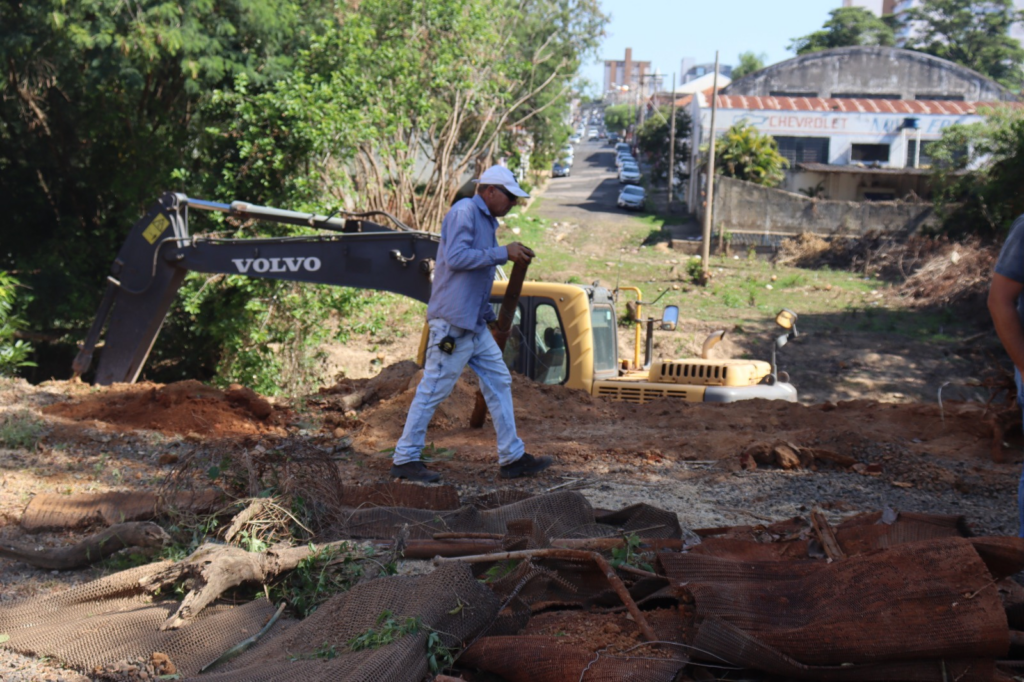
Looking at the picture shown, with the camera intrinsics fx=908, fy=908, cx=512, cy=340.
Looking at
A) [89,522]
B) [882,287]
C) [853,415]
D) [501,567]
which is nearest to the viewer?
[501,567]

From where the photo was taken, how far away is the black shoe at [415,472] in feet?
18.6

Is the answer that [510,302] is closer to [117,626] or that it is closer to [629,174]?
[117,626]

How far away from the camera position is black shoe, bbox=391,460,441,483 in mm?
5680

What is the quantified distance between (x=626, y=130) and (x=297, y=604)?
98.1 meters

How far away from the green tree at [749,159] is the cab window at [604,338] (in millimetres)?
26097

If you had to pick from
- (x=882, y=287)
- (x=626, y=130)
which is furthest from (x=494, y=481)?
(x=626, y=130)

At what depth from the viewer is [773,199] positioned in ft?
97.2

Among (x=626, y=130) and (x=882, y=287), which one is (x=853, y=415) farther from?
(x=626, y=130)

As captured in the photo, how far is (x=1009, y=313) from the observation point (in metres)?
3.58

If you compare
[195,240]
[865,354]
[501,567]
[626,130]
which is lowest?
[865,354]

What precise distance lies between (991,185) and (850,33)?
51354mm

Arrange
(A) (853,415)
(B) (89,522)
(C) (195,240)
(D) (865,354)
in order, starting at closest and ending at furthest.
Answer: (B) (89,522)
(A) (853,415)
(C) (195,240)
(D) (865,354)

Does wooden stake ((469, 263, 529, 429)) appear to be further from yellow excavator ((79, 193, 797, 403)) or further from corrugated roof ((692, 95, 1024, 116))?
corrugated roof ((692, 95, 1024, 116))

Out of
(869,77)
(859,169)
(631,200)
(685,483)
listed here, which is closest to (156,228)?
(685,483)
